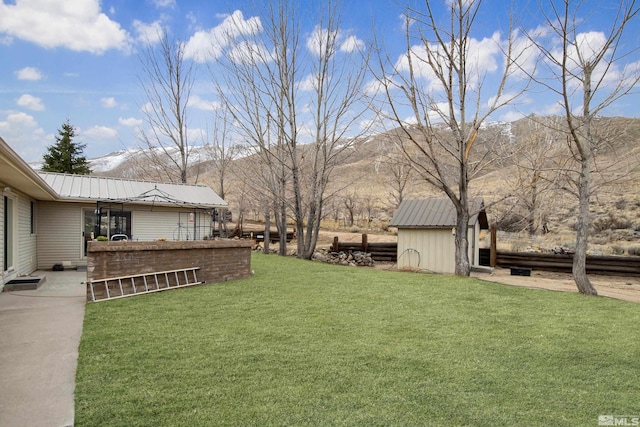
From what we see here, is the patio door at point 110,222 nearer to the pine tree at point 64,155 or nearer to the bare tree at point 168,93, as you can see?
the bare tree at point 168,93

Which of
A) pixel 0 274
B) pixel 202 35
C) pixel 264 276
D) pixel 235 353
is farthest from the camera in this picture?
pixel 202 35

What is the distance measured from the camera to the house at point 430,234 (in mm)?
14562

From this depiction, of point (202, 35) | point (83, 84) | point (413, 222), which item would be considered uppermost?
point (202, 35)

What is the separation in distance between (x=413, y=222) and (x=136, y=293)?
34.1 ft

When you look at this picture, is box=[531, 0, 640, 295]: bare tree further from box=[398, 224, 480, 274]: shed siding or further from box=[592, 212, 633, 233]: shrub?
box=[592, 212, 633, 233]: shrub

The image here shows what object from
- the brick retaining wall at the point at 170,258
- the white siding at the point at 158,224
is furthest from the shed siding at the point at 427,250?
the white siding at the point at 158,224

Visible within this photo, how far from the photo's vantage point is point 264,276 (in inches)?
380

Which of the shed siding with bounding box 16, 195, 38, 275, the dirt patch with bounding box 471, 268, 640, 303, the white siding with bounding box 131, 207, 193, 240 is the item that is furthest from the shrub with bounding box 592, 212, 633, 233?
the shed siding with bounding box 16, 195, 38, 275

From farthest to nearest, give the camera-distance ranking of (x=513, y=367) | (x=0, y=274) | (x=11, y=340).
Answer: (x=0, y=274) < (x=11, y=340) < (x=513, y=367)

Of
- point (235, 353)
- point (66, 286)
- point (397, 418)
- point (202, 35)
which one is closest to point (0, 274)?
point (66, 286)

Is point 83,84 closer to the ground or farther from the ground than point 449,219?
farther from the ground

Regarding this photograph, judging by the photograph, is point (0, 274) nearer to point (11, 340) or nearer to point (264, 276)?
point (11, 340)

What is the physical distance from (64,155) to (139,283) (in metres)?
26.3

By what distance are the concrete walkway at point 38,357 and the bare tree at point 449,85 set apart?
8082 millimetres
